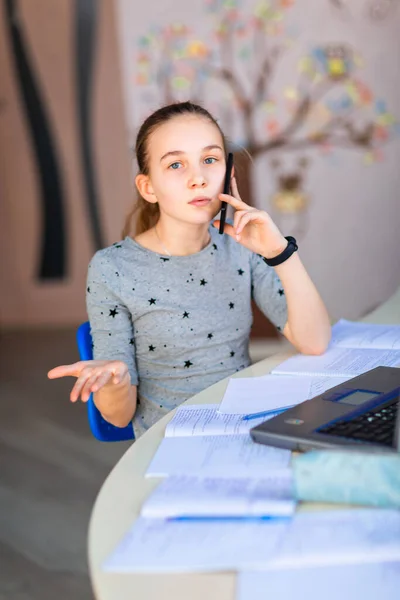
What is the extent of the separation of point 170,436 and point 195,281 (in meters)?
0.55

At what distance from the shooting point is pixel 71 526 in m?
2.21

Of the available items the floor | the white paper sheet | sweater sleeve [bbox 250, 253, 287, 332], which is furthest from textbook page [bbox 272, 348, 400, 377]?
the floor

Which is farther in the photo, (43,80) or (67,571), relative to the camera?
(43,80)

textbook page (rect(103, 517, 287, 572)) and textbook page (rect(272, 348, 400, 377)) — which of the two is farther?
textbook page (rect(272, 348, 400, 377))

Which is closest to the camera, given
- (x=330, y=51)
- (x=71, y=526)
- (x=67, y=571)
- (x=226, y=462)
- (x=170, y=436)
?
(x=226, y=462)

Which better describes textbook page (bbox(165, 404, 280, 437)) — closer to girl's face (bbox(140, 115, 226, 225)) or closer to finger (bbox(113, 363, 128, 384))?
finger (bbox(113, 363, 128, 384))

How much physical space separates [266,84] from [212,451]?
3.38 metres

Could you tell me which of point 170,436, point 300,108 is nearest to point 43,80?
point 300,108

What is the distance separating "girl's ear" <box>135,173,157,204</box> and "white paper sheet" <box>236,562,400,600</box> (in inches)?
36.9

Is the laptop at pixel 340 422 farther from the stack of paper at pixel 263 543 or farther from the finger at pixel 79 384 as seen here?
the finger at pixel 79 384

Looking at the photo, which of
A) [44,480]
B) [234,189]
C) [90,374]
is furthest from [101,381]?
[44,480]

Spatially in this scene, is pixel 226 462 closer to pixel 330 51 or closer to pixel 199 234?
pixel 199 234

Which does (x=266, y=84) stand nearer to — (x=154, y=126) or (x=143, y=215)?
(x=143, y=215)

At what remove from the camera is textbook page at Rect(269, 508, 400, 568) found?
628 millimetres
